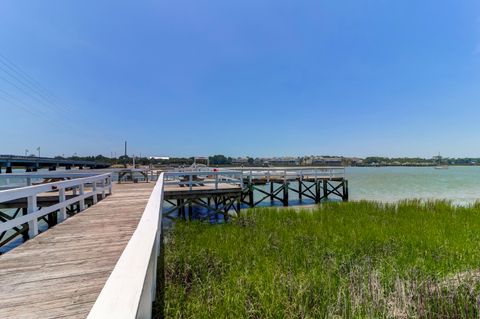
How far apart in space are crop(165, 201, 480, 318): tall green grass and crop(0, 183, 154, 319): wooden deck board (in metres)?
1.27

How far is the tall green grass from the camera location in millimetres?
3850

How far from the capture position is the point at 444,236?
7746mm

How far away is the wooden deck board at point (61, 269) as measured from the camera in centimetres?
234

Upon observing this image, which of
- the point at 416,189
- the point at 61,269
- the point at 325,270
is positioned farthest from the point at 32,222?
the point at 416,189

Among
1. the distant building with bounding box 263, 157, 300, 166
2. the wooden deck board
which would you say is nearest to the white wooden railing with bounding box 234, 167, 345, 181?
the wooden deck board

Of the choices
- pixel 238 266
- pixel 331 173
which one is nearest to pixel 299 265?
pixel 238 266

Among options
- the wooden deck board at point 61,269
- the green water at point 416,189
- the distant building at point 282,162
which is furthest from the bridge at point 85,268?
the distant building at point 282,162

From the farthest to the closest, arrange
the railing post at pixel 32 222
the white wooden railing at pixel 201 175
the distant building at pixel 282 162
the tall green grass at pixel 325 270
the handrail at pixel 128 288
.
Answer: the distant building at pixel 282 162 → the white wooden railing at pixel 201 175 → the railing post at pixel 32 222 → the tall green grass at pixel 325 270 → the handrail at pixel 128 288

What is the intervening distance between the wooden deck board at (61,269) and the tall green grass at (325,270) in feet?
4.18

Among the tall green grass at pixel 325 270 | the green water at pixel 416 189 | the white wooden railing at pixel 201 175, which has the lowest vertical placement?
→ the green water at pixel 416 189

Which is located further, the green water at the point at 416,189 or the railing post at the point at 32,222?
the green water at the point at 416,189

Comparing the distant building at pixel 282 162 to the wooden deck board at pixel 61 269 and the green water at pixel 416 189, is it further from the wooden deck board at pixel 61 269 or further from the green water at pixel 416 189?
the wooden deck board at pixel 61 269

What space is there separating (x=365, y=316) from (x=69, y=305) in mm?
3636

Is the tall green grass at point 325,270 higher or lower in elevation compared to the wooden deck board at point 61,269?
lower
